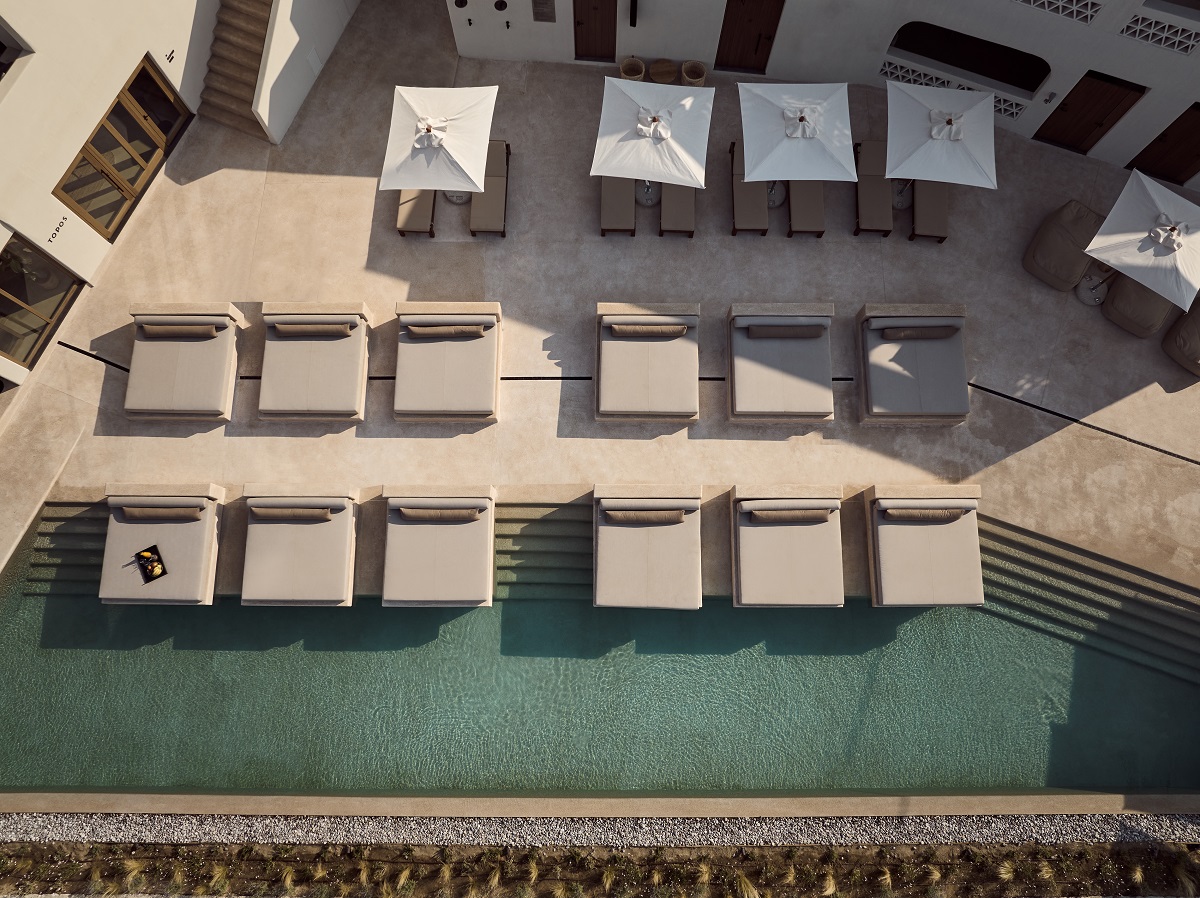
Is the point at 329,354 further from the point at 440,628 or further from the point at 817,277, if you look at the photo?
the point at 817,277

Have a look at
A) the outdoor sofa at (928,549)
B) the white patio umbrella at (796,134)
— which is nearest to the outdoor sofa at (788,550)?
the outdoor sofa at (928,549)

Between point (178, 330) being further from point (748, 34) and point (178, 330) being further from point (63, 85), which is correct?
point (748, 34)

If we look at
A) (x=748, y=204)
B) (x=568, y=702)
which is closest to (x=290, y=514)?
(x=568, y=702)

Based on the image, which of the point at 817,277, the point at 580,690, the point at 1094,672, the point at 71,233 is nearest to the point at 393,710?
the point at 580,690

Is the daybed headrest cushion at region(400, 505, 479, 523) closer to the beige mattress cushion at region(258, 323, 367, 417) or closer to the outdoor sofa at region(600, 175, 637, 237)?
the beige mattress cushion at region(258, 323, 367, 417)

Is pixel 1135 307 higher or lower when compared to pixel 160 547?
higher
